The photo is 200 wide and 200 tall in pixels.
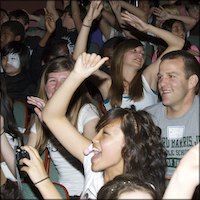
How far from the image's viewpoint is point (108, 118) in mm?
2334

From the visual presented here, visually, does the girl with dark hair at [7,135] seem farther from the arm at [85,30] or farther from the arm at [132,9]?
the arm at [132,9]

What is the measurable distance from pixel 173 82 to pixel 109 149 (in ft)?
2.97

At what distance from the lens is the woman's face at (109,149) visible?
2230 mm

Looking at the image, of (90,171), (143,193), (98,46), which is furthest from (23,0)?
(143,193)

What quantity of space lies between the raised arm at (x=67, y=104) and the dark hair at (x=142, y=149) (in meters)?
0.18

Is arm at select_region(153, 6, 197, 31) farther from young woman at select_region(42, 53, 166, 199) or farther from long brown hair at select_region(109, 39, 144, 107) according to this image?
young woman at select_region(42, 53, 166, 199)

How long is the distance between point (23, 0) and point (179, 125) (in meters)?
5.91

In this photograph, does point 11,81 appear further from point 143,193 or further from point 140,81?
point 143,193

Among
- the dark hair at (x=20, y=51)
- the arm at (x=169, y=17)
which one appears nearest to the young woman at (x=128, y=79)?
the dark hair at (x=20, y=51)

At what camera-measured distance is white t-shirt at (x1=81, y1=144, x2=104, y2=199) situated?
232 centimetres

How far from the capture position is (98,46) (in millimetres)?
5387

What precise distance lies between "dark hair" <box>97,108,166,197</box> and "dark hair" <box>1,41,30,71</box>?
2569 millimetres

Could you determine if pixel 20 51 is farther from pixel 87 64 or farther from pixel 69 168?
pixel 87 64

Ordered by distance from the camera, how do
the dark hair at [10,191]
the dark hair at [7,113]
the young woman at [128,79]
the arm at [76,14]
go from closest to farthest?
1. the dark hair at [10,191]
2. the dark hair at [7,113]
3. the young woman at [128,79]
4. the arm at [76,14]
